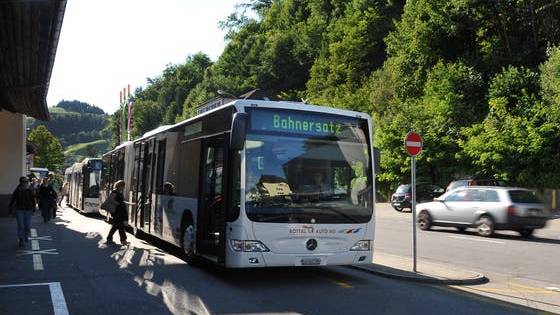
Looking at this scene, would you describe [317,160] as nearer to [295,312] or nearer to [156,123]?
[295,312]

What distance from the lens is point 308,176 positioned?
10.1 m

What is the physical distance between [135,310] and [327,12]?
75.1 meters

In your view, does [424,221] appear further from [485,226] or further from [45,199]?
[45,199]

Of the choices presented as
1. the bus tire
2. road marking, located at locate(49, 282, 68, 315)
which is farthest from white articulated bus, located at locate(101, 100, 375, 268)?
road marking, located at locate(49, 282, 68, 315)

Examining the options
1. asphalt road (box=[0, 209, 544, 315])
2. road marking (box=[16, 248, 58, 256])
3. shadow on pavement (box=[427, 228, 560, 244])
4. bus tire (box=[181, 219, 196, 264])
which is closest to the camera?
asphalt road (box=[0, 209, 544, 315])

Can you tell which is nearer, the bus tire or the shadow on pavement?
the bus tire

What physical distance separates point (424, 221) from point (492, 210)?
3.09 m

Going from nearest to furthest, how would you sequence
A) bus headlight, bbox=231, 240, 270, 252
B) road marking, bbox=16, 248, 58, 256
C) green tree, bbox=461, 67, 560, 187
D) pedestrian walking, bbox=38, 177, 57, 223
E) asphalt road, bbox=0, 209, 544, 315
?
asphalt road, bbox=0, 209, 544, 315
bus headlight, bbox=231, 240, 270, 252
road marking, bbox=16, 248, 58, 256
pedestrian walking, bbox=38, 177, 57, 223
green tree, bbox=461, 67, 560, 187

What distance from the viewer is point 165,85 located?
122 m

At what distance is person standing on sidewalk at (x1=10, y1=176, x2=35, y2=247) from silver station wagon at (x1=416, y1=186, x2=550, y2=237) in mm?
12987

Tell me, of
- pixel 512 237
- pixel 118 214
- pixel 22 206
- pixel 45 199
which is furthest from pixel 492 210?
Result: pixel 45 199

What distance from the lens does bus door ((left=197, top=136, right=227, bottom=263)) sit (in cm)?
1080

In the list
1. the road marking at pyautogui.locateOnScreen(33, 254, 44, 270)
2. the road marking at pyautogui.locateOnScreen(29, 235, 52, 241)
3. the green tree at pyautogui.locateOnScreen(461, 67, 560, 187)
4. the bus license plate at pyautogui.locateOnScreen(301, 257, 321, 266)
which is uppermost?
the green tree at pyautogui.locateOnScreen(461, 67, 560, 187)

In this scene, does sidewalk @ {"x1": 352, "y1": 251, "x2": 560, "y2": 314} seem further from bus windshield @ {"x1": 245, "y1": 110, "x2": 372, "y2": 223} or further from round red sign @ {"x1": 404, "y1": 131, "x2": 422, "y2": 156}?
round red sign @ {"x1": 404, "y1": 131, "x2": 422, "y2": 156}
